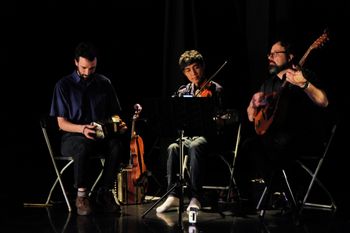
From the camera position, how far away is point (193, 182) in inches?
190

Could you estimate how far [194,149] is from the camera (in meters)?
4.84

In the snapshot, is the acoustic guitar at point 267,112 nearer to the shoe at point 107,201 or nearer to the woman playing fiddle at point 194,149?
the woman playing fiddle at point 194,149

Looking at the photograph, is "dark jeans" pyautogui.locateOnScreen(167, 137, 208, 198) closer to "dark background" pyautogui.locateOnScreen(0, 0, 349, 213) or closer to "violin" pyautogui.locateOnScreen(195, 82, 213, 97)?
"violin" pyautogui.locateOnScreen(195, 82, 213, 97)

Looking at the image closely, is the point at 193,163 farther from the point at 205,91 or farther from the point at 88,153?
the point at 88,153

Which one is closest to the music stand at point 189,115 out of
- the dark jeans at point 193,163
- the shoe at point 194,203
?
the shoe at point 194,203

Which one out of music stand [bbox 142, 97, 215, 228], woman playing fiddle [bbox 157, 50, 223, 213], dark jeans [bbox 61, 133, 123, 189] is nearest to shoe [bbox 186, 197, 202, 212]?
woman playing fiddle [bbox 157, 50, 223, 213]

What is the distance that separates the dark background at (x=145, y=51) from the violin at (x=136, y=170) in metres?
0.57

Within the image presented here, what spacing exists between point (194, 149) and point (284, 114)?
0.75 metres

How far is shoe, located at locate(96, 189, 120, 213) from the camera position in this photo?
4.84 meters

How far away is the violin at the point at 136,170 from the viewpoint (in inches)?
204

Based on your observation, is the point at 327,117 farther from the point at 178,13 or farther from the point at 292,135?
the point at 178,13

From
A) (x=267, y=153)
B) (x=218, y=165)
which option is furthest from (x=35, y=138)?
(x=267, y=153)

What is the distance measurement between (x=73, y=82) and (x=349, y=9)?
2.56 meters

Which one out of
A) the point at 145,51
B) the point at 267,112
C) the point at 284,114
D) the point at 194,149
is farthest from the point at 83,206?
the point at 145,51
